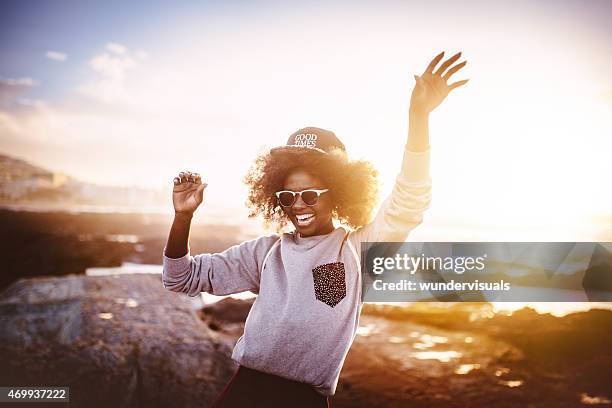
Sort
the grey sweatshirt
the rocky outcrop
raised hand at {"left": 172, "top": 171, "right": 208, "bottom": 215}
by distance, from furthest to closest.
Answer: the rocky outcrop < raised hand at {"left": 172, "top": 171, "right": 208, "bottom": 215} < the grey sweatshirt

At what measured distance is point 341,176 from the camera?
194 cm

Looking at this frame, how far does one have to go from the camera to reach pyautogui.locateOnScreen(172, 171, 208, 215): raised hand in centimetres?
169

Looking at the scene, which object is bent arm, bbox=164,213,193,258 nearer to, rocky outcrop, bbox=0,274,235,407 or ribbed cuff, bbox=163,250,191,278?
ribbed cuff, bbox=163,250,191,278

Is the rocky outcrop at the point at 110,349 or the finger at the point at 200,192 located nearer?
the finger at the point at 200,192

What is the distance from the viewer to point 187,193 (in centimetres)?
171

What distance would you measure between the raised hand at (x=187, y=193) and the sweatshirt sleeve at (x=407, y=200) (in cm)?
77

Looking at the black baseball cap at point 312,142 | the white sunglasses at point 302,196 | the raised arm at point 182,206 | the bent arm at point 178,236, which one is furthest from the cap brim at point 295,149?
the bent arm at point 178,236

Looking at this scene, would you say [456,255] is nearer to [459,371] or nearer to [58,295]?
[459,371]

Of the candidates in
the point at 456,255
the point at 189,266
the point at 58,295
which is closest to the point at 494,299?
the point at 456,255

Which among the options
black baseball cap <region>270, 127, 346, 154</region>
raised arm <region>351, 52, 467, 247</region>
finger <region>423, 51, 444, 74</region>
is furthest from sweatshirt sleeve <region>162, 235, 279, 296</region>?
finger <region>423, 51, 444, 74</region>

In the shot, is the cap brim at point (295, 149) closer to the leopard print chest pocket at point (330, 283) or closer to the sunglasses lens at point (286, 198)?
the sunglasses lens at point (286, 198)

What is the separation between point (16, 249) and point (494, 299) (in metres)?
10.7

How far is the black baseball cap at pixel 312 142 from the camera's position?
1.78 meters

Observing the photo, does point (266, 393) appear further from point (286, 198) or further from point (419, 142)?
point (419, 142)
